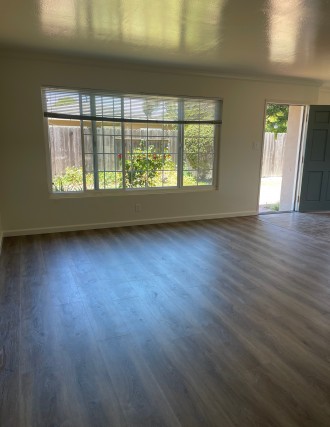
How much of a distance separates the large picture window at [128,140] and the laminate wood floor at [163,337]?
1333mm

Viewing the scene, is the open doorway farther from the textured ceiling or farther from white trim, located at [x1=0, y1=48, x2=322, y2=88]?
the textured ceiling

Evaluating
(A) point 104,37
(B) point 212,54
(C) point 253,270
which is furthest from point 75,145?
(C) point 253,270

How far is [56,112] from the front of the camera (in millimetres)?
4367

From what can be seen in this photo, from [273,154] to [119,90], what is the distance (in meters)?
6.28

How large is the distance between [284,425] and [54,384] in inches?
49.2

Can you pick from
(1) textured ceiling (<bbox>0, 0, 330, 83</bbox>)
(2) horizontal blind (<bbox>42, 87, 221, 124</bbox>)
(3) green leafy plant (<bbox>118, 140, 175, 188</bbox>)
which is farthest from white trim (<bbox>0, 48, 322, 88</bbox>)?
(3) green leafy plant (<bbox>118, 140, 175, 188</bbox>)

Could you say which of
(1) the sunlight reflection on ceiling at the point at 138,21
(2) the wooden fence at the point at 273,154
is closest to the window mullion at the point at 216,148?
(1) the sunlight reflection on ceiling at the point at 138,21

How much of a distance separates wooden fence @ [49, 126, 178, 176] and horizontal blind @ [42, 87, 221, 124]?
186 mm

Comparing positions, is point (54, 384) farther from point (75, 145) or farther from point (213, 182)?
point (213, 182)

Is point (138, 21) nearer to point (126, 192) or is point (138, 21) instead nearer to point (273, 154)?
point (126, 192)

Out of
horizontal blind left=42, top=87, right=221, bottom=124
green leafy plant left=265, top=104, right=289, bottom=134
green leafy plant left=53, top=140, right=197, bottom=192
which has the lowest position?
green leafy plant left=53, top=140, right=197, bottom=192

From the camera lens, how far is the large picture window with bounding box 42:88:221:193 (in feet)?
14.8

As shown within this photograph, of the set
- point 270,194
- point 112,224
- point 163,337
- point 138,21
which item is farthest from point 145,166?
point 270,194

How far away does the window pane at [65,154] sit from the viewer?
4.48 m
